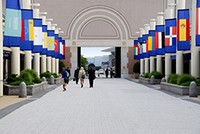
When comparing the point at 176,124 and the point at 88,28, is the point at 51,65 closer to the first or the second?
the point at 88,28

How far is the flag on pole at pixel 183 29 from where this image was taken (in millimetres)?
28094

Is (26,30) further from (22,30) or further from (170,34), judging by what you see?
(170,34)

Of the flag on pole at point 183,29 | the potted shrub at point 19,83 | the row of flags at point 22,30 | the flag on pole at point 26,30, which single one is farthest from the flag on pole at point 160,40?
the flag on pole at point 26,30

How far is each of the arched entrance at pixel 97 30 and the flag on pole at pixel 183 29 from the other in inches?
1527

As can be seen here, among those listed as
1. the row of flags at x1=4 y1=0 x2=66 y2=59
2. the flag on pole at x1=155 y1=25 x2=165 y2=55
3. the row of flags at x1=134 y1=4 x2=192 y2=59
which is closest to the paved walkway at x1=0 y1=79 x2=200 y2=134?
the row of flags at x1=4 y1=0 x2=66 y2=59

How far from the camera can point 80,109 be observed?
16.5 meters

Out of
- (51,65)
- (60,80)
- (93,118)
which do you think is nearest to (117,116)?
(93,118)

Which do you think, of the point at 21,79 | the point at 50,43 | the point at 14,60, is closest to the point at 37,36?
the point at 14,60

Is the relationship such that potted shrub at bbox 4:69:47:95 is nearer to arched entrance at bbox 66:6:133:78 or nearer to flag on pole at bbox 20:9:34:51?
flag on pole at bbox 20:9:34:51

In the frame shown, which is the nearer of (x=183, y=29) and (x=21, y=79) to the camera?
(x=21, y=79)

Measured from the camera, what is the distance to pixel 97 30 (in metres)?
67.3

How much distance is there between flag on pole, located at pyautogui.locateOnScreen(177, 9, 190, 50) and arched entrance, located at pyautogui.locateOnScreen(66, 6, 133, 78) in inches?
1527

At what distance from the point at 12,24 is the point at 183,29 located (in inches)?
444

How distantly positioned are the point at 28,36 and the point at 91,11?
125 ft
